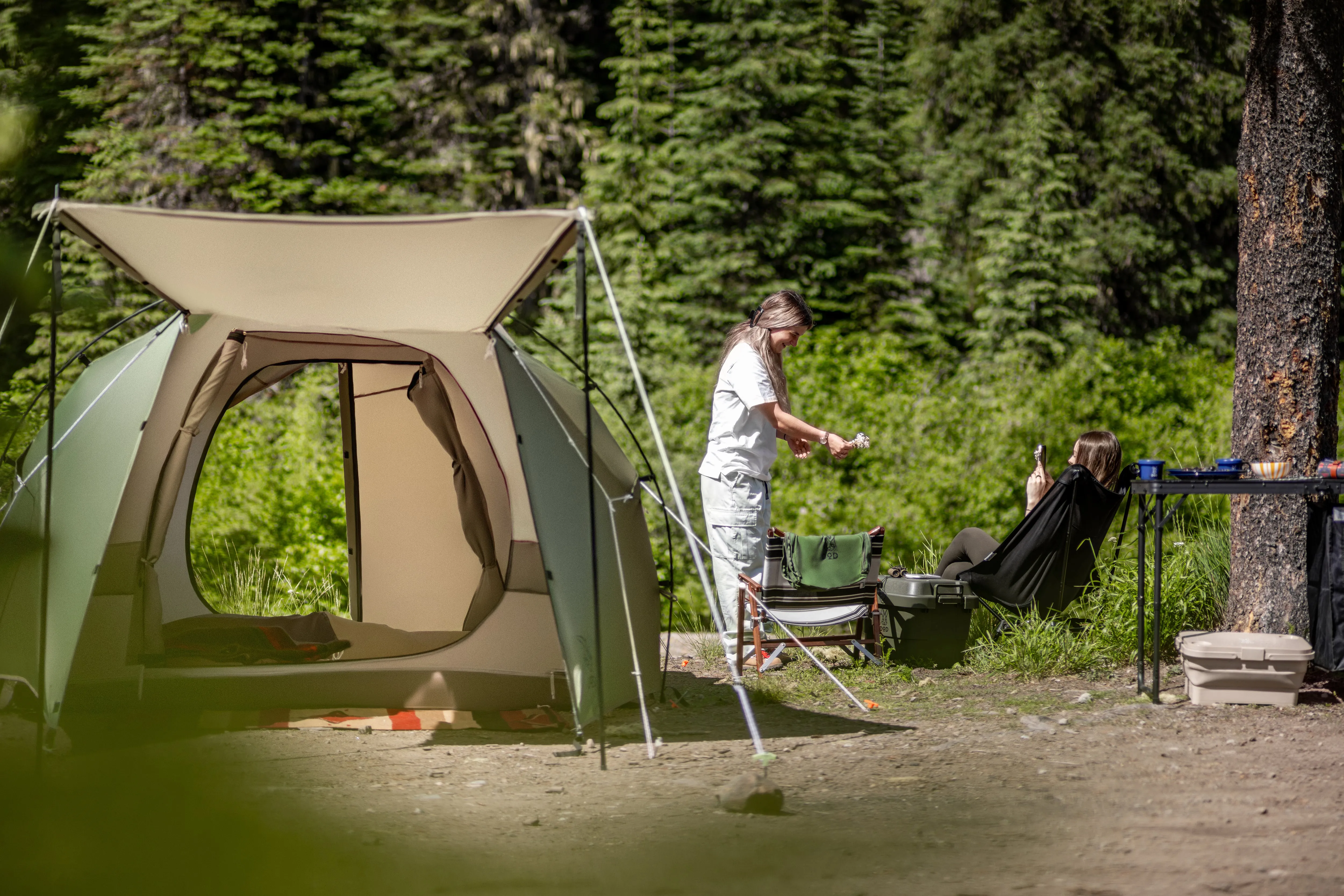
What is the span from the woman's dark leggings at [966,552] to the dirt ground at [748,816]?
51 cm

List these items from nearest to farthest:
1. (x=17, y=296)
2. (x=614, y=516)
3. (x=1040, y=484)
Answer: (x=17, y=296)
(x=614, y=516)
(x=1040, y=484)

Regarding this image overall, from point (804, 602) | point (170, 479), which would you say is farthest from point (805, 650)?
point (170, 479)

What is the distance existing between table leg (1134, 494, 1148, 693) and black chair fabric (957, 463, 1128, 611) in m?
0.44

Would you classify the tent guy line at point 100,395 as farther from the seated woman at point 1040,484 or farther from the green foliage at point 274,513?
the seated woman at point 1040,484

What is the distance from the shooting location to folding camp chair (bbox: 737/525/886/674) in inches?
201

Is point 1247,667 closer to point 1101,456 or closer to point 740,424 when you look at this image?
point 1101,456

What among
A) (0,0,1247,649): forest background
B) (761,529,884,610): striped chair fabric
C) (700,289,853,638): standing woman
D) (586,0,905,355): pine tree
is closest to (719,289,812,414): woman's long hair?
(700,289,853,638): standing woman

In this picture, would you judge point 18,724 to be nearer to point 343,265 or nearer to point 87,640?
point 87,640

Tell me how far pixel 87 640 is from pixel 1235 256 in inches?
512

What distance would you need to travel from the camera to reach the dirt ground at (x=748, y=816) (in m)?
0.82

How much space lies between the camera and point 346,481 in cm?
591

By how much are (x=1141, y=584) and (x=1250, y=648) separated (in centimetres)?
43

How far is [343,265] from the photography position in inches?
156

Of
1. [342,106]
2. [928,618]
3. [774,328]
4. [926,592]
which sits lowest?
[928,618]
